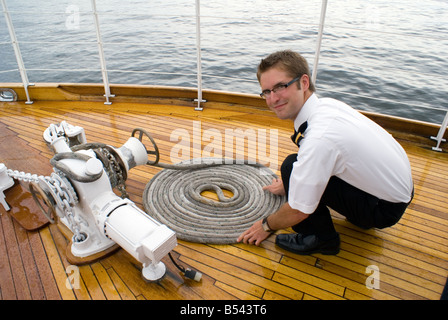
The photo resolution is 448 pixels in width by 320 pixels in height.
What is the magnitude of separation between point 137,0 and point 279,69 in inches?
741

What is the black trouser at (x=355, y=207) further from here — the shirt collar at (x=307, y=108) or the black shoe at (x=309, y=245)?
the shirt collar at (x=307, y=108)

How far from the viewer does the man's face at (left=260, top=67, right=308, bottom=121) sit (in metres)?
1.30

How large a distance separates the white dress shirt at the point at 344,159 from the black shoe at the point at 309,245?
366 millimetres

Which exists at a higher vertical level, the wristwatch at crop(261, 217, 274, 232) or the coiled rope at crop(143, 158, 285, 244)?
the wristwatch at crop(261, 217, 274, 232)

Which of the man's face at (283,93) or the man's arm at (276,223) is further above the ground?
the man's face at (283,93)

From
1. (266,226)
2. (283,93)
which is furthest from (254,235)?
(283,93)

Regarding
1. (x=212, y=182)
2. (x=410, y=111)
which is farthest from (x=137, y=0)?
(x=212, y=182)

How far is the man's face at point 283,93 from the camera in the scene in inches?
51.1

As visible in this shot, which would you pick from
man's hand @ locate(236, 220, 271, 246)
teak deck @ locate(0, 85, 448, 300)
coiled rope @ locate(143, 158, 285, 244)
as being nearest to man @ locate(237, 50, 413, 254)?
man's hand @ locate(236, 220, 271, 246)

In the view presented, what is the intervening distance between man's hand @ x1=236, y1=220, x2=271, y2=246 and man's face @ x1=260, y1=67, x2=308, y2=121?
59cm

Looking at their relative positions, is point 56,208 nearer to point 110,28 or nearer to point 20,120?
point 20,120

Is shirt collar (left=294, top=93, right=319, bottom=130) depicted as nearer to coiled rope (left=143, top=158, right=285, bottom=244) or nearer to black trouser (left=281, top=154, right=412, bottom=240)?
black trouser (left=281, top=154, right=412, bottom=240)

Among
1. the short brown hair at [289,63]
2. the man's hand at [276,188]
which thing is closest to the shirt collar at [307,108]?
the short brown hair at [289,63]

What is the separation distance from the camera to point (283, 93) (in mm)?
1323
